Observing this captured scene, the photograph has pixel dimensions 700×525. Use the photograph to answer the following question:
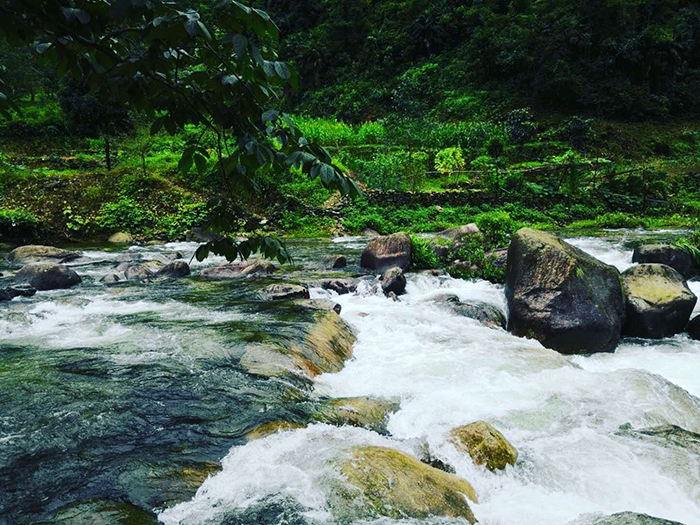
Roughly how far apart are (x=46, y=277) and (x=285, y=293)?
4.82 meters

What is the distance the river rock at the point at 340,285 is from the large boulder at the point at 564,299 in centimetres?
309

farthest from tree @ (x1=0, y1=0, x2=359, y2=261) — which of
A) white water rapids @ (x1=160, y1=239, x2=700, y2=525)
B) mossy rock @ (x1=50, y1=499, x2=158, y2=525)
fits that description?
white water rapids @ (x1=160, y1=239, x2=700, y2=525)

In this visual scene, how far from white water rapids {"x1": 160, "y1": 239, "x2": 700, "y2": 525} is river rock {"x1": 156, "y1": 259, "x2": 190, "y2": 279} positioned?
504cm

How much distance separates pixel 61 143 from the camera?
2917cm

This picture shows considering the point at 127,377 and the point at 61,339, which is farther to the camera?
the point at 61,339

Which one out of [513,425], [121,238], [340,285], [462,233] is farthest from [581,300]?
[121,238]

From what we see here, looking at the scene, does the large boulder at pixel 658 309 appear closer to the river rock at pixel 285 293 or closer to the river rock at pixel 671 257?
the river rock at pixel 671 257

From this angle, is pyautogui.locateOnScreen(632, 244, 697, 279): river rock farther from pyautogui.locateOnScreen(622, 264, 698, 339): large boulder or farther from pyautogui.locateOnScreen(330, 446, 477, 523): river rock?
pyautogui.locateOnScreen(330, 446, 477, 523): river rock

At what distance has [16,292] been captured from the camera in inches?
320

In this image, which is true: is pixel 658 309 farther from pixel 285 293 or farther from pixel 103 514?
pixel 103 514

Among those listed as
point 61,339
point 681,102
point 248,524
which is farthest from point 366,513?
point 681,102

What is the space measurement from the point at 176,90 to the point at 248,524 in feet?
7.43

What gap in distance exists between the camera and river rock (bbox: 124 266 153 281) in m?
9.96

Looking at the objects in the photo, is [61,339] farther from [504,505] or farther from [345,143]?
[345,143]
